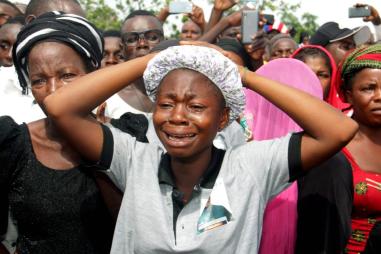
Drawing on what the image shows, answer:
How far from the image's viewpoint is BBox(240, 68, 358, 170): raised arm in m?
2.57

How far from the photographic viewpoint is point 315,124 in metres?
2.58

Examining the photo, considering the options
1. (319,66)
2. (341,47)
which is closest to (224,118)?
(319,66)

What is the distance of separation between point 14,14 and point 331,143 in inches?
212

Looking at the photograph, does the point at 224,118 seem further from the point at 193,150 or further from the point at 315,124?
the point at 315,124

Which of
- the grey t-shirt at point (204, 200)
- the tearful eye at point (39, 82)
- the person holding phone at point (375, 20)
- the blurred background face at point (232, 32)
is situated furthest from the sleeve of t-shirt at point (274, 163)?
the person holding phone at point (375, 20)

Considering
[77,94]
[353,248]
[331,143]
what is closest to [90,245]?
[77,94]

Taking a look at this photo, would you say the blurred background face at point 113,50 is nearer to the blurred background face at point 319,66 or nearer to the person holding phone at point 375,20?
the blurred background face at point 319,66

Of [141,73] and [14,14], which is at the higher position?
[141,73]

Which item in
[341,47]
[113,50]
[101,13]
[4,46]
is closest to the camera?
[4,46]

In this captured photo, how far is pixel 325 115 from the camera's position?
8.47 feet

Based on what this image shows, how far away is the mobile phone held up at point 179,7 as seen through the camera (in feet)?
21.1

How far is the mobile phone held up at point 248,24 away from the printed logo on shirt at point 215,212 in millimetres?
3093

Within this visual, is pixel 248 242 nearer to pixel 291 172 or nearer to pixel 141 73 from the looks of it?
pixel 291 172

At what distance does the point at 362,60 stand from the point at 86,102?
5.85 feet
